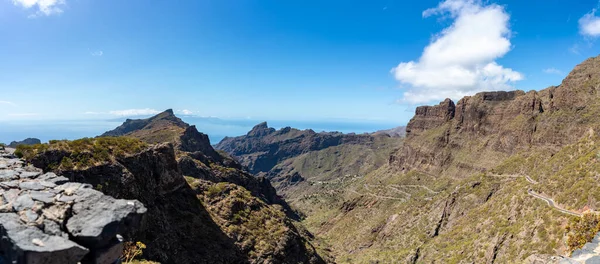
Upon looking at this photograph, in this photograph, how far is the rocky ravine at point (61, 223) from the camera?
672 cm

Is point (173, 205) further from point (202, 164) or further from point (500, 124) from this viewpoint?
point (500, 124)

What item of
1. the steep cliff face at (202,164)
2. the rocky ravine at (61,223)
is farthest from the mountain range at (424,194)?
the rocky ravine at (61,223)

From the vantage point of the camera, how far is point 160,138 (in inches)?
5000

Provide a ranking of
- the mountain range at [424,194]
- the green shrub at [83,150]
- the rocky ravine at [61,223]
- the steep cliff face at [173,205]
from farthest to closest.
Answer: the mountain range at [424,194] → the steep cliff face at [173,205] → the green shrub at [83,150] → the rocky ravine at [61,223]

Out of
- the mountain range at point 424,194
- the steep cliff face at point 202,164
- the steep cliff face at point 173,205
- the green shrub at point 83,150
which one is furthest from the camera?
the steep cliff face at point 202,164

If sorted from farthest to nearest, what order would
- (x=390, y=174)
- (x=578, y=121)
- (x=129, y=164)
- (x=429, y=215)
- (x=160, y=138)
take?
1. (x=390, y=174)
2. (x=160, y=138)
3. (x=429, y=215)
4. (x=578, y=121)
5. (x=129, y=164)

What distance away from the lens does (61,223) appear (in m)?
7.83

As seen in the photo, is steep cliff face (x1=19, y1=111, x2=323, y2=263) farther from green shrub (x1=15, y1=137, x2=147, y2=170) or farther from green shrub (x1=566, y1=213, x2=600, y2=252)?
green shrub (x1=566, y1=213, x2=600, y2=252)

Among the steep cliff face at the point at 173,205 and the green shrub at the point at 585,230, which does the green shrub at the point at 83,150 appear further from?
the green shrub at the point at 585,230

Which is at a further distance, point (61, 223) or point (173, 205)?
point (173, 205)

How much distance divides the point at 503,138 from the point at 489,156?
23.8 feet

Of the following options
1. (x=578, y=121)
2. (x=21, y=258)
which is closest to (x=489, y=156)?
(x=578, y=121)

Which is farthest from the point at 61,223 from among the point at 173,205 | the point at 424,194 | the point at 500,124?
the point at 500,124

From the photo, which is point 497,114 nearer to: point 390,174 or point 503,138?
point 503,138
